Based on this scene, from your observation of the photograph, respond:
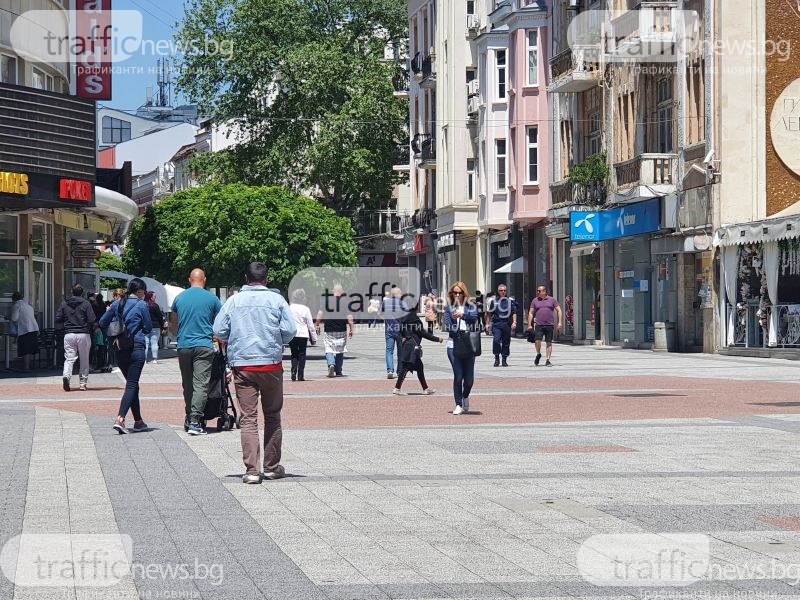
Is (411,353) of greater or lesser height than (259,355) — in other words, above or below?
below

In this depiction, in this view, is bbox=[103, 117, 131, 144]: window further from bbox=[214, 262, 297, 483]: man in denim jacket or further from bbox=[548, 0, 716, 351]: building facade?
bbox=[214, 262, 297, 483]: man in denim jacket

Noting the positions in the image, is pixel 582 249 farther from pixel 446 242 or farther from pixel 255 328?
pixel 255 328

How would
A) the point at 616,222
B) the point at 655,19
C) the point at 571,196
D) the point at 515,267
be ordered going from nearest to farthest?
the point at 655,19 < the point at 616,222 < the point at 571,196 < the point at 515,267

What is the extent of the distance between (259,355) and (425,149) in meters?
58.8

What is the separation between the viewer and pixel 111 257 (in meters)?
102

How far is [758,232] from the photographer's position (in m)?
35.3

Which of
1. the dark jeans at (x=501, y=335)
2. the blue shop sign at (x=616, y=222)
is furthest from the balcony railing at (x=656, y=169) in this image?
the dark jeans at (x=501, y=335)

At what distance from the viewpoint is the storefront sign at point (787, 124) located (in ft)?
124

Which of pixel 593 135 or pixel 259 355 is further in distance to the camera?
pixel 593 135

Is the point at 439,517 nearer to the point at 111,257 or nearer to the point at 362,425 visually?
the point at 362,425

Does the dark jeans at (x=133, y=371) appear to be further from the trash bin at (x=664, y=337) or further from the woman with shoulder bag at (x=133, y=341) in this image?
the trash bin at (x=664, y=337)

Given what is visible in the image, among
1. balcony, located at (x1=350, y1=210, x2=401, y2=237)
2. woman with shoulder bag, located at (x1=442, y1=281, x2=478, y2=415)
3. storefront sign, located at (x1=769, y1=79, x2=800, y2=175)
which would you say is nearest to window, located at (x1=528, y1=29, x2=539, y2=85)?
storefront sign, located at (x1=769, y1=79, x2=800, y2=175)

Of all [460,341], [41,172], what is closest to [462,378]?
[460,341]

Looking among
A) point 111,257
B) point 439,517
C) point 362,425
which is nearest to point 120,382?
point 362,425
